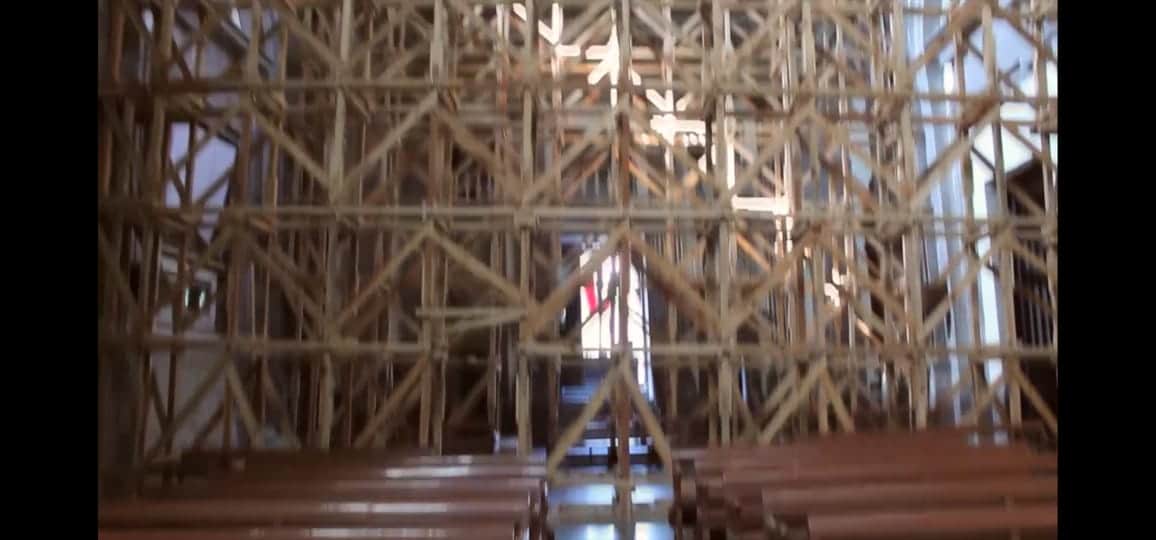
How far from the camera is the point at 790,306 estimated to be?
388 inches

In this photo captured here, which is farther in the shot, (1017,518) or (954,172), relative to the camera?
(954,172)

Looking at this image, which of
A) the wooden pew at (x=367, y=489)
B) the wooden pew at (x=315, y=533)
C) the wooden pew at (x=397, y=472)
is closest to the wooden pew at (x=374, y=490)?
the wooden pew at (x=367, y=489)

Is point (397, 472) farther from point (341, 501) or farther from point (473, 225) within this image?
point (473, 225)

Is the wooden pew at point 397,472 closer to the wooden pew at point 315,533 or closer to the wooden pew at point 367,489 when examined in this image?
the wooden pew at point 367,489

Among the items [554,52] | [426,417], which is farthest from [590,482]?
[554,52]

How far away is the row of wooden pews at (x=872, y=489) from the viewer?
3.86 metres

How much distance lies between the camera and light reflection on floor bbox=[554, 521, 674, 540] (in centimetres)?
697

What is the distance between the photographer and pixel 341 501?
464 cm

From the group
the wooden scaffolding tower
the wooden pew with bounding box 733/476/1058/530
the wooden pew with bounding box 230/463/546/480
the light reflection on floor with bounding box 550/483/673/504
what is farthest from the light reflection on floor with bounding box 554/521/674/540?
the wooden pew with bounding box 733/476/1058/530

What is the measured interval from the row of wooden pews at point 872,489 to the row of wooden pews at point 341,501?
1.19 meters

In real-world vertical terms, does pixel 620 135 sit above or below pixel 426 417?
above

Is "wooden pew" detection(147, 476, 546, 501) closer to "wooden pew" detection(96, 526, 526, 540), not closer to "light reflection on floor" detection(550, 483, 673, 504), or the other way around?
"wooden pew" detection(96, 526, 526, 540)

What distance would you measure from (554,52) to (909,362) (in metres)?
5.37

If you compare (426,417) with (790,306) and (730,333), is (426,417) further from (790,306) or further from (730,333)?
(790,306)
